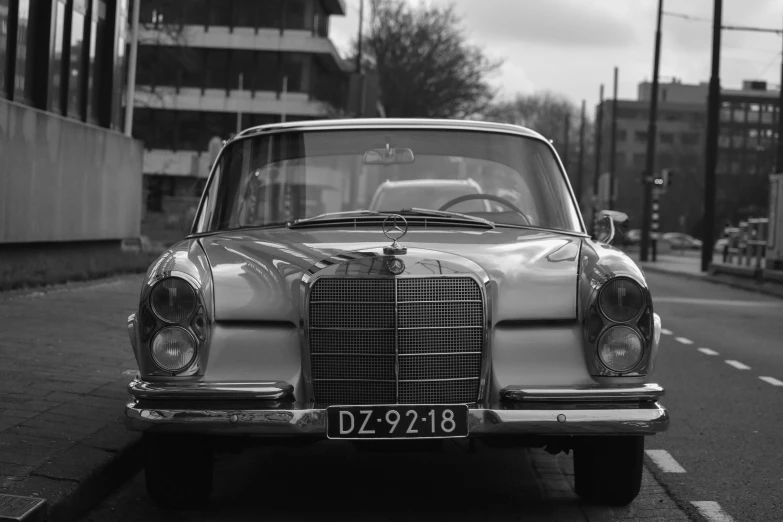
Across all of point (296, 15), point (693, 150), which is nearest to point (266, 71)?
point (296, 15)

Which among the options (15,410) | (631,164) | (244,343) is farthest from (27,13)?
(631,164)

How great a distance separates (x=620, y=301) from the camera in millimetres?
4805

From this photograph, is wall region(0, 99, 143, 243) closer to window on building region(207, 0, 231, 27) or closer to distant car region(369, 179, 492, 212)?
distant car region(369, 179, 492, 212)

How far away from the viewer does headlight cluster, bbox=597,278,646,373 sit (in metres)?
4.76

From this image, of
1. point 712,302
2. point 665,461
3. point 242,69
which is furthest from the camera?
point 242,69

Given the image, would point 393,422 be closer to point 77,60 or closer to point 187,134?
Result: point 77,60

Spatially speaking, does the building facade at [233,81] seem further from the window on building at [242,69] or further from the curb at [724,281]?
the curb at [724,281]

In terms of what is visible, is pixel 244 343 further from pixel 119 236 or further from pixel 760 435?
pixel 119 236

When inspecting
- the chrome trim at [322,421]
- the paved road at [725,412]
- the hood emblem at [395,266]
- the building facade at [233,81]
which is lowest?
the paved road at [725,412]

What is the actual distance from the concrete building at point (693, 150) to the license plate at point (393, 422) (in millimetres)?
46795

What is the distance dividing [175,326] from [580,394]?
1.52m

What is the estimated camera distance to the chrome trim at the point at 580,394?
463 cm

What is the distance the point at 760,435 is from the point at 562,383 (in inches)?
115

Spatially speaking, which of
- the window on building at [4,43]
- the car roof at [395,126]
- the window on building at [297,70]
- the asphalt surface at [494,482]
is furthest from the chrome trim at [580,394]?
the window on building at [297,70]
